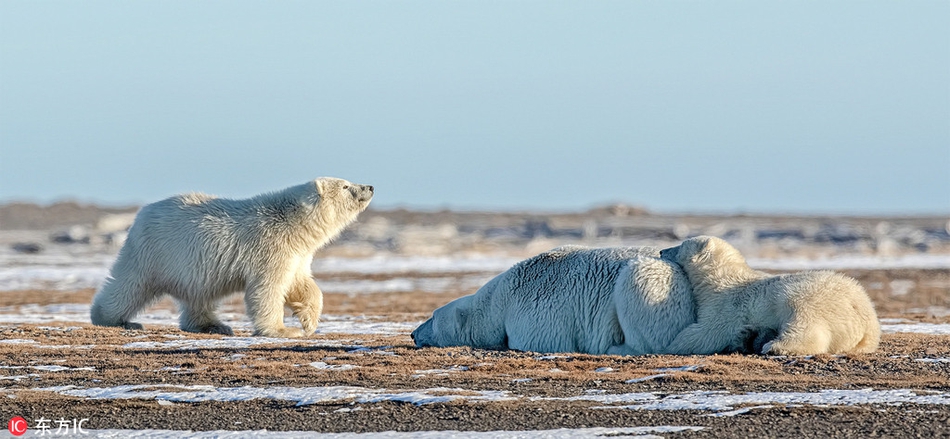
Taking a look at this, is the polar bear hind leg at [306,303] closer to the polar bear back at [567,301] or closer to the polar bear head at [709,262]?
the polar bear back at [567,301]

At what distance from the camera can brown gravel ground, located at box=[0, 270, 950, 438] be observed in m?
6.88

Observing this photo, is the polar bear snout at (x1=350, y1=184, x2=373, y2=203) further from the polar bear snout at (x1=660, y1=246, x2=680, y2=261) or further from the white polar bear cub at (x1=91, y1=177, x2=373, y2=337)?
the polar bear snout at (x1=660, y1=246, x2=680, y2=261)

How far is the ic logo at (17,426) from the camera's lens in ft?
22.2

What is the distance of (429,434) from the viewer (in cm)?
661

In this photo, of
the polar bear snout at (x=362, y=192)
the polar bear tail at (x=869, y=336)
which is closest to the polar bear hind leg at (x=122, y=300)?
the polar bear snout at (x=362, y=192)

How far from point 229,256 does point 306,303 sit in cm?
101

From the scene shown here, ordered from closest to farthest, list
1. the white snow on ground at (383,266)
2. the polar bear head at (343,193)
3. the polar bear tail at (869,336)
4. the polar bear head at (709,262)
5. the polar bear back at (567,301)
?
1. the polar bear tail at (869,336)
2. the polar bear head at (709,262)
3. the polar bear back at (567,301)
4. the polar bear head at (343,193)
5. the white snow on ground at (383,266)

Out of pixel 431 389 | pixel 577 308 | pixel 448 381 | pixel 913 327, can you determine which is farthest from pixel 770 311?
pixel 913 327

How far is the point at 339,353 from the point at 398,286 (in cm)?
1712

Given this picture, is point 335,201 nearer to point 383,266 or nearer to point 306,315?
point 306,315

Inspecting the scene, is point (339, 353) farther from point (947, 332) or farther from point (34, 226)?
point (34, 226)

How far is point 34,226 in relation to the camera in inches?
3056

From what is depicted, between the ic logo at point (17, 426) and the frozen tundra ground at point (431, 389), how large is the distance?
0.07 metres

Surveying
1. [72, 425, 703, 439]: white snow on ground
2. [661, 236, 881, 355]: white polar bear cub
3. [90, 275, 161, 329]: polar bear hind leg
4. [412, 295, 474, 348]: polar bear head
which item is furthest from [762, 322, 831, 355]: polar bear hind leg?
[90, 275, 161, 329]: polar bear hind leg
